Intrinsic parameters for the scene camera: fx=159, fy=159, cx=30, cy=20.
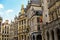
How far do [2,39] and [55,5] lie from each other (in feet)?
179

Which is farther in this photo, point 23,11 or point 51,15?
point 23,11

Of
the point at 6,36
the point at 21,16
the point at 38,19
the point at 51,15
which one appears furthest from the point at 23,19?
the point at 51,15

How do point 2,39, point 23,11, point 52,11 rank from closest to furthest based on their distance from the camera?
point 52,11 → point 23,11 → point 2,39

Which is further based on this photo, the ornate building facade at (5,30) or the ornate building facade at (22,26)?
the ornate building facade at (5,30)

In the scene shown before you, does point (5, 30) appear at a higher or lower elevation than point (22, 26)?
lower

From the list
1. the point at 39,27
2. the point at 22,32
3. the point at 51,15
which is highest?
the point at 51,15

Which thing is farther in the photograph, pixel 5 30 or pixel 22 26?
pixel 5 30

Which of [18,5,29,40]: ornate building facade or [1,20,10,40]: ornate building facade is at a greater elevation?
[18,5,29,40]: ornate building facade

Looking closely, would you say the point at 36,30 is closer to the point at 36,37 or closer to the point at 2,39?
the point at 36,37

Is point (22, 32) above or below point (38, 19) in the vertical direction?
below

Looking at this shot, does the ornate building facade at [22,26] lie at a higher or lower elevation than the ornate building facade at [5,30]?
higher

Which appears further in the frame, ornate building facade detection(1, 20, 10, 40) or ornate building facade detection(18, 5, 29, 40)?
ornate building facade detection(1, 20, 10, 40)

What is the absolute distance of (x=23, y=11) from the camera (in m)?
68.6

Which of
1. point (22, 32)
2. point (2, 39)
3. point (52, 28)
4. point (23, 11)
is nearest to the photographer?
point (52, 28)
